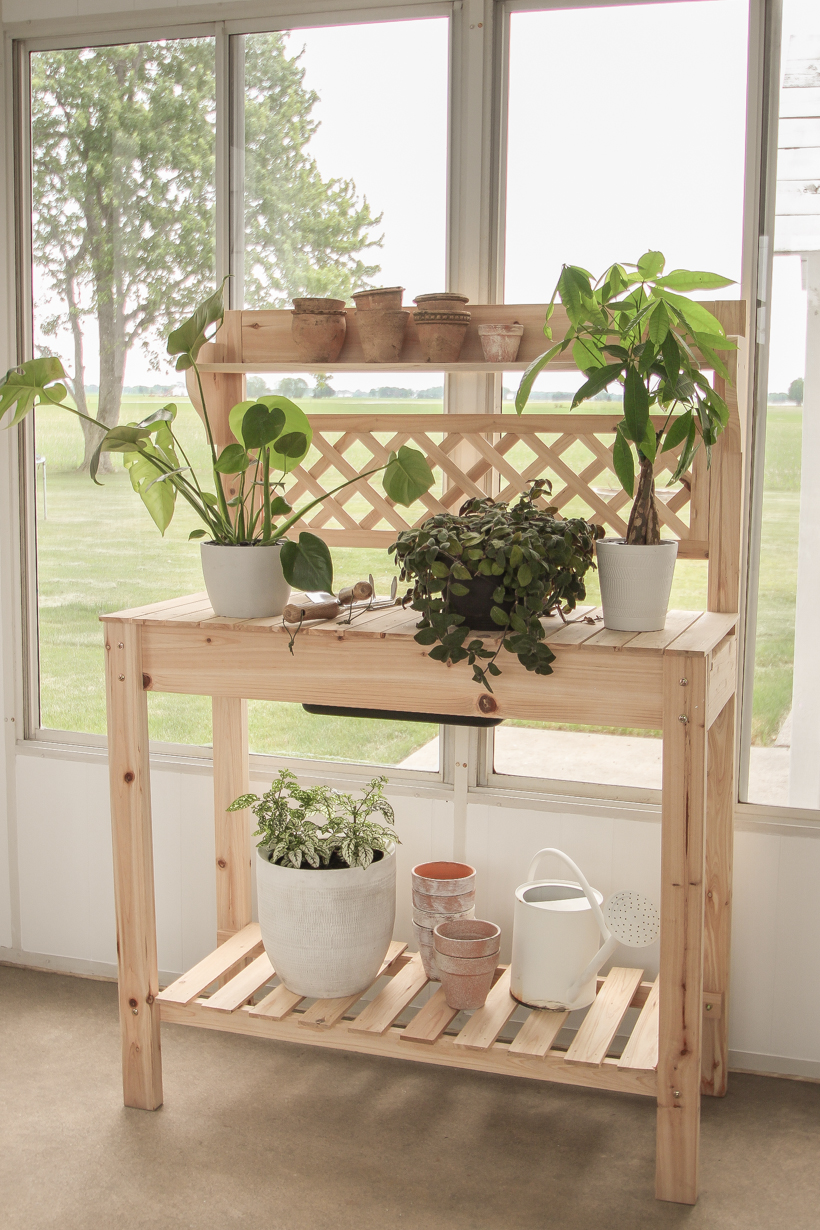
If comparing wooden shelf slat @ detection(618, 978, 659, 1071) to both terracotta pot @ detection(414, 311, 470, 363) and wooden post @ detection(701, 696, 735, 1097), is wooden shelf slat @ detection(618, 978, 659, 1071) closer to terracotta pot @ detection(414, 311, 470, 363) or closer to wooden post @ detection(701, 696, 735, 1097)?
wooden post @ detection(701, 696, 735, 1097)

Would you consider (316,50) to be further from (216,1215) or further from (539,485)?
(216,1215)

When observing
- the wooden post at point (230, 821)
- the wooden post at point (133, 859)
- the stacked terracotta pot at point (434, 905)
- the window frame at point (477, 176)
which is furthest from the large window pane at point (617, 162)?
the wooden post at point (133, 859)

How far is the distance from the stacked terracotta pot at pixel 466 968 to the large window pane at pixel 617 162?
53 centimetres

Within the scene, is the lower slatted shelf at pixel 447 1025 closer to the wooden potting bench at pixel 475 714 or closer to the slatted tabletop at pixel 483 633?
the wooden potting bench at pixel 475 714

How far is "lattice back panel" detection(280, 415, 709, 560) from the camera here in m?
2.34

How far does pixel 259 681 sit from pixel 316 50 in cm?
156

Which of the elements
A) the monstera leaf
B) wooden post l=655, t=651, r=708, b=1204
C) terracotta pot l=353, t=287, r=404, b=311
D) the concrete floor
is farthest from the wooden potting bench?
the monstera leaf

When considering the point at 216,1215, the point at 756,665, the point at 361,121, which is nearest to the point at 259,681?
the point at 216,1215

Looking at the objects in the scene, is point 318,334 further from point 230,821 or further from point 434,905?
Answer: point 434,905

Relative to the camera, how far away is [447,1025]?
7.52 feet

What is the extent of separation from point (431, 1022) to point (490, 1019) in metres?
0.12

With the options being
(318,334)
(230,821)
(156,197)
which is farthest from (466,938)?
(156,197)

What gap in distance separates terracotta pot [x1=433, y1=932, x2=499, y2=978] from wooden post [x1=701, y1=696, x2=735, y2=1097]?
1.57ft

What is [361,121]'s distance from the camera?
267cm
